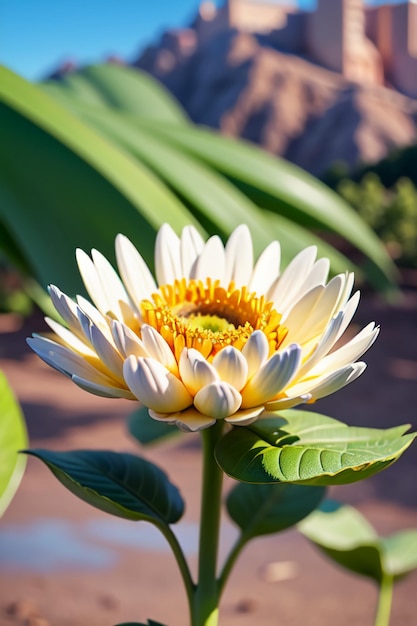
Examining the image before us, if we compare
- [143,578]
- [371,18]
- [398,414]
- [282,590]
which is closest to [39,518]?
[143,578]

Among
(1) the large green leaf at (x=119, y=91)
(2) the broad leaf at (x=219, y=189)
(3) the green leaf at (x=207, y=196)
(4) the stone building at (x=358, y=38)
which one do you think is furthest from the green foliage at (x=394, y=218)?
(4) the stone building at (x=358, y=38)

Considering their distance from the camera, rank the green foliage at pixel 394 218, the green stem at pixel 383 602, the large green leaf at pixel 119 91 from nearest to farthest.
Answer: the green stem at pixel 383 602 < the large green leaf at pixel 119 91 < the green foliage at pixel 394 218

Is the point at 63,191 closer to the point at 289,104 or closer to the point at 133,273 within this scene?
the point at 133,273

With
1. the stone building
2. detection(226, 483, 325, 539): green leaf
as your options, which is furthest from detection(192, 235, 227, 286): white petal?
the stone building

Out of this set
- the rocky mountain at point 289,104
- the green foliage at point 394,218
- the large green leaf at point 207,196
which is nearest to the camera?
the large green leaf at point 207,196

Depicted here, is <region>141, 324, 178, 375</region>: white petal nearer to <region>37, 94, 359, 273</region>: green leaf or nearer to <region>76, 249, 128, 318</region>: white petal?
<region>76, 249, 128, 318</region>: white petal

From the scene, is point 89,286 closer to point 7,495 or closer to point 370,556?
point 7,495

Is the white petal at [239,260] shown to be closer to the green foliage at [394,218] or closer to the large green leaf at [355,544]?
the large green leaf at [355,544]

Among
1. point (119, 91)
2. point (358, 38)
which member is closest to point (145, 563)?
point (119, 91)
